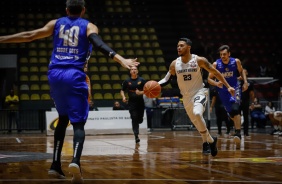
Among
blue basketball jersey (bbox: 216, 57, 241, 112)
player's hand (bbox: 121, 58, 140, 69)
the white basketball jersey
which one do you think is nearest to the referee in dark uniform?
blue basketball jersey (bbox: 216, 57, 241, 112)

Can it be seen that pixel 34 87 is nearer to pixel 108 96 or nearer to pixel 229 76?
pixel 108 96

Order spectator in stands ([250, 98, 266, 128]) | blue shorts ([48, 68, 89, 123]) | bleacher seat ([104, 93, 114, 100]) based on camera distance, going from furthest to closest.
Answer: bleacher seat ([104, 93, 114, 100]), spectator in stands ([250, 98, 266, 128]), blue shorts ([48, 68, 89, 123])

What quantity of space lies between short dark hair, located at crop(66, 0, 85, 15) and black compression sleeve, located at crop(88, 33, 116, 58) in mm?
382

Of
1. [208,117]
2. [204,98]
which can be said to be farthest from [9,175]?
[208,117]

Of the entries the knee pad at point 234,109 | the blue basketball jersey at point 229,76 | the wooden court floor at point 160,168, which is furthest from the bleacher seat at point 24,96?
the wooden court floor at point 160,168

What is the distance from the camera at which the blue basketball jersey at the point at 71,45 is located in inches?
232

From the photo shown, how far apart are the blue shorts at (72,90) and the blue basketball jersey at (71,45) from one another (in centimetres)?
9

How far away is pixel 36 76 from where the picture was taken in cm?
2411

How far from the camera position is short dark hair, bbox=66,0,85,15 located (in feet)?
19.4

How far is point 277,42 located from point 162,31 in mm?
6608

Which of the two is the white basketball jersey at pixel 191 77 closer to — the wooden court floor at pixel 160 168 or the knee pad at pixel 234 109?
the wooden court floor at pixel 160 168

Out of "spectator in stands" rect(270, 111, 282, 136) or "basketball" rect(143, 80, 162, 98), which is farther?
"spectator in stands" rect(270, 111, 282, 136)

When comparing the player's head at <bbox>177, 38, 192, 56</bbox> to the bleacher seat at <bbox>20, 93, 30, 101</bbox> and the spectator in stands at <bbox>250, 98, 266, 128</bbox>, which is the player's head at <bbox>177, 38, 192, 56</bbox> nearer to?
the spectator in stands at <bbox>250, 98, 266, 128</bbox>

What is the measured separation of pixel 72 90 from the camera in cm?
580
